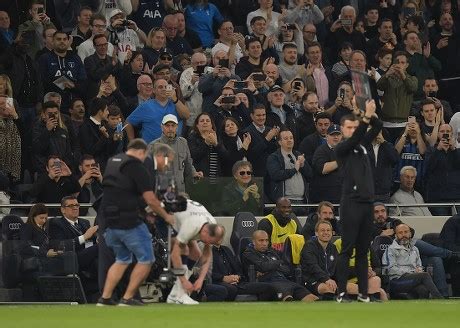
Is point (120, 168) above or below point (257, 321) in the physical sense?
above

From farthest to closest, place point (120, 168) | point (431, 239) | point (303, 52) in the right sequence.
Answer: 1. point (303, 52)
2. point (431, 239)
3. point (120, 168)

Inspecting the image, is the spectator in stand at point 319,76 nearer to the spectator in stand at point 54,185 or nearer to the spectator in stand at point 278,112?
the spectator in stand at point 278,112

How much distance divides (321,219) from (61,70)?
5.18 meters

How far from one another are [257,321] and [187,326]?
1002 millimetres

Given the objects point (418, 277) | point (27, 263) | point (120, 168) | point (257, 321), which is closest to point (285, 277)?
point (418, 277)

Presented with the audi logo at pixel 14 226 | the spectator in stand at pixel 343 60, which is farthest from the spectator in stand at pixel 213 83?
the audi logo at pixel 14 226

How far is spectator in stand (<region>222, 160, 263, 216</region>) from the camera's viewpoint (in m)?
23.1

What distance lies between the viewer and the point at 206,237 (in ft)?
60.1

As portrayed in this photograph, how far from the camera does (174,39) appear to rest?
26875 mm

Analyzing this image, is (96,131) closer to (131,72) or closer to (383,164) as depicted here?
(131,72)

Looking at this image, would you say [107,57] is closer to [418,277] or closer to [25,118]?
[25,118]

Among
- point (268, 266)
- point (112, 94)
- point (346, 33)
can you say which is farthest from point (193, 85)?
point (346, 33)

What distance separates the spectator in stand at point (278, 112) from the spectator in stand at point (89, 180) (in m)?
3.40

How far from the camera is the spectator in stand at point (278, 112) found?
24875 mm
